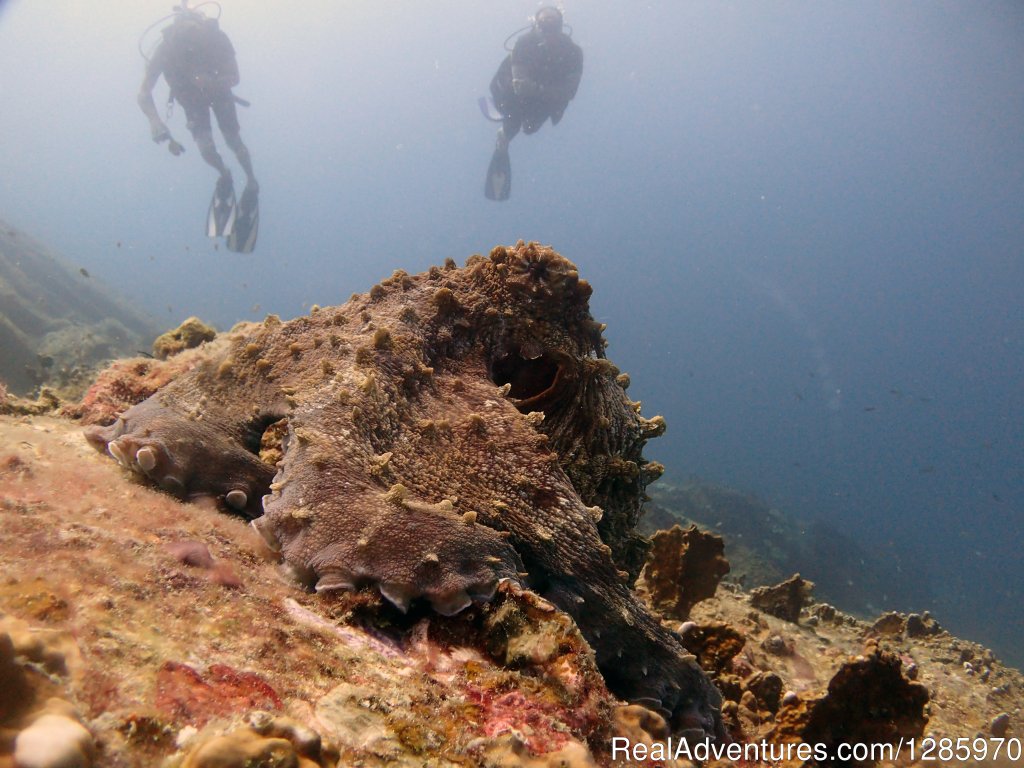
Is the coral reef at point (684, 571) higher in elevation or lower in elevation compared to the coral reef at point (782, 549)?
lower

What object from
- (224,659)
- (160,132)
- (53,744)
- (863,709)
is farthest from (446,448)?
(160,132)

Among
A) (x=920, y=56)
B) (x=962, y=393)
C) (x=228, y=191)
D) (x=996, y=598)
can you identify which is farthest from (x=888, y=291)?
(x=228, y=191)

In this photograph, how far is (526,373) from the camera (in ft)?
12.2

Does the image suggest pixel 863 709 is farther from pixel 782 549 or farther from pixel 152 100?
pixel 152 100

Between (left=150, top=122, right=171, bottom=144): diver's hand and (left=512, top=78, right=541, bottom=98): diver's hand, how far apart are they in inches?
572

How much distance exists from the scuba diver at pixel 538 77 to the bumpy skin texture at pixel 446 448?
24050mm

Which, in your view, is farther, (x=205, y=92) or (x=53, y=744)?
(x=205, y=92)

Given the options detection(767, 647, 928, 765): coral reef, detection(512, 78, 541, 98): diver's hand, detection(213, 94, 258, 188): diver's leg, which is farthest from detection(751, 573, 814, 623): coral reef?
detection(512, 78, 541, 98): diver's hand

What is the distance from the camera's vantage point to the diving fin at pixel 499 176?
28.8 m

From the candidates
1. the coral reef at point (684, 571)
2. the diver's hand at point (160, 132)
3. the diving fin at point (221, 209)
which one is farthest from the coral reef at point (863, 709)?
the diver's hand at point (160, 132)

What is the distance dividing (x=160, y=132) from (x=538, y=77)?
1613cm

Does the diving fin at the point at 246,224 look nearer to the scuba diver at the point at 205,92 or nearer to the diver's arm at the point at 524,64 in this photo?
the scuba diver at the point at 205,92

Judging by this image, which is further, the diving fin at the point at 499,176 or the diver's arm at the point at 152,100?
the diving fin at the point at 499,176

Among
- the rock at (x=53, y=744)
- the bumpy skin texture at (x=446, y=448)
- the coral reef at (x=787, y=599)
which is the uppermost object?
the coral reef at (x=787, y=599)
